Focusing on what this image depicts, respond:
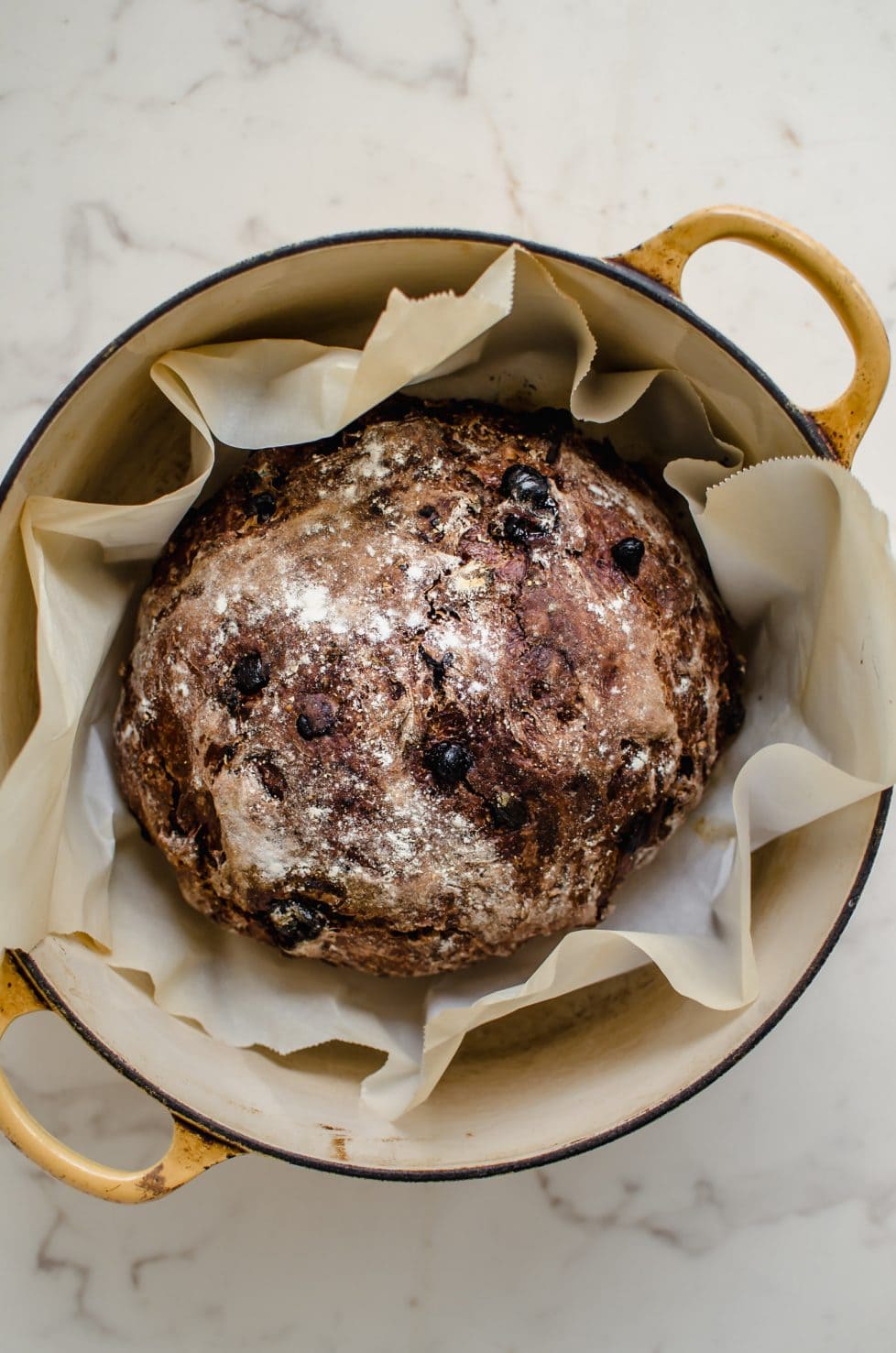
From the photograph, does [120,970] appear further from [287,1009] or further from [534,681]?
[534,681]

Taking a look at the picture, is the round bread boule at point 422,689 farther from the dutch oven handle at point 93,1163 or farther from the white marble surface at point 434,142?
the white marble surface at point 434,142

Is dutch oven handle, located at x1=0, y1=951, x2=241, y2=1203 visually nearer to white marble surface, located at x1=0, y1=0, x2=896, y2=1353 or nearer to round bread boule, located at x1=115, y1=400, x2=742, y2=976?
round bread boule, located at x1=115, y1=400, x2=742, y2=976

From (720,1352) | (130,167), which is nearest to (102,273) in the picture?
(130,167)

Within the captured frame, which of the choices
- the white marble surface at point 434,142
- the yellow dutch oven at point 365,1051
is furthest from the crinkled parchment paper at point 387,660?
the white marble surface at point 434,142

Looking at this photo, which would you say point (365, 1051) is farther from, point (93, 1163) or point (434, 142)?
point (434, 142)

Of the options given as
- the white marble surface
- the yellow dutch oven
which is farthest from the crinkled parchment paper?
the white marble surface

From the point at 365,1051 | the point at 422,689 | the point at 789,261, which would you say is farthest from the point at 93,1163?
the point at 789,261

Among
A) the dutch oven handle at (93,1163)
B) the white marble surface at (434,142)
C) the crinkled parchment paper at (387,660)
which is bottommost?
the dutch oven handle at (93,1163)
